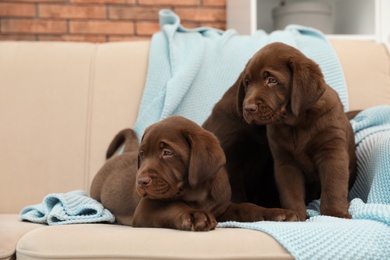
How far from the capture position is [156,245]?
153 centimetres

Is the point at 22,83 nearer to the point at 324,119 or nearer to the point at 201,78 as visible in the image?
the point at 201,78

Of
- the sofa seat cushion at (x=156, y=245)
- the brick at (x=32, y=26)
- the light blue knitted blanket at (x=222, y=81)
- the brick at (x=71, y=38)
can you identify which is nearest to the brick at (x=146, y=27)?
the brick at (x=71, y=38)

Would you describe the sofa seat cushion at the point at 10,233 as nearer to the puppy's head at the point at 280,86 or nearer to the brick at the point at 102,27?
the puppy's head at the point at 280,86

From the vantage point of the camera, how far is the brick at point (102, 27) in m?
4.04

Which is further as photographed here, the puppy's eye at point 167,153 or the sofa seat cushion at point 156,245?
the puppy's eye at point 167,153

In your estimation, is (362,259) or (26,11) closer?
(362,259)

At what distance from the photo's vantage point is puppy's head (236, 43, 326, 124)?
189 cm

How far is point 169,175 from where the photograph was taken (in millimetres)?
1760

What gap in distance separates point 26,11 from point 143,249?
2.86 metres

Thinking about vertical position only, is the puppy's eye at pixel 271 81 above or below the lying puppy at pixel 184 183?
above

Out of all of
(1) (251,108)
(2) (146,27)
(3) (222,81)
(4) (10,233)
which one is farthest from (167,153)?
(2) (146,27)

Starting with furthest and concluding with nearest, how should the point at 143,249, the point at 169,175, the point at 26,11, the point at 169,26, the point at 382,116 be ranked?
1. the point at 26,11
2. the point at 169,26
3. the point at 382,116
4. the point at 169,175
5. the point at 143,249

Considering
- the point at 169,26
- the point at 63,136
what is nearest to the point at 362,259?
the point at 63,136

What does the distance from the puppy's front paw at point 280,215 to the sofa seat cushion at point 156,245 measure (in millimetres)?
247
